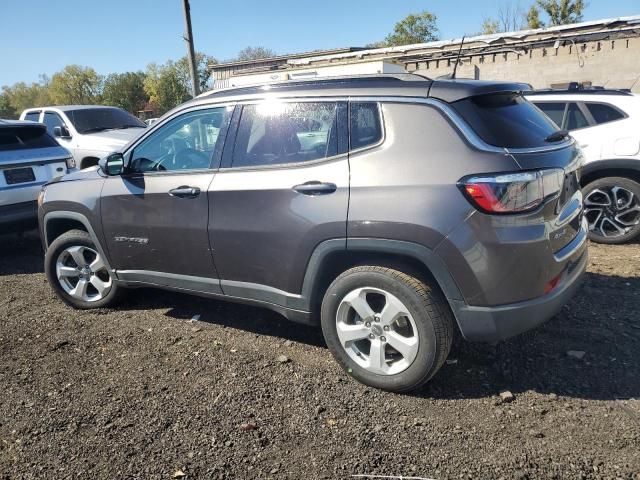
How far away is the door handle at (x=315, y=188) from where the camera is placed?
2980 mm

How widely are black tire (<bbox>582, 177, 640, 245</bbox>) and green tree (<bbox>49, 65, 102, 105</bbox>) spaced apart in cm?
7617

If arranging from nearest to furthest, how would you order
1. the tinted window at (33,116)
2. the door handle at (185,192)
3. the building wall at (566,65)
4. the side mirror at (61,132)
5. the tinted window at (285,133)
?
the tinted window at (285,133)
the door handle at (185,192)
the side mirror at (61,132)
the tinted window at (33,116)
the building wall at (566,65)

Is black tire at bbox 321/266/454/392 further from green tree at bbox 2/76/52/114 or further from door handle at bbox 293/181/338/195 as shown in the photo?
green tree at bbox 2/76/52/114

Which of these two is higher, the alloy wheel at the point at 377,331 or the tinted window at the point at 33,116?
the tinted window at the point at 33,116

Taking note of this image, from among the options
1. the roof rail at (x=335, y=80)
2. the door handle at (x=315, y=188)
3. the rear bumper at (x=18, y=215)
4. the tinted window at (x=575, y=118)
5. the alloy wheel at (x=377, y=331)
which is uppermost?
the roof rail at (x=335, y=80)

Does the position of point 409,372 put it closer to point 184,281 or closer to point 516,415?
point 516,415

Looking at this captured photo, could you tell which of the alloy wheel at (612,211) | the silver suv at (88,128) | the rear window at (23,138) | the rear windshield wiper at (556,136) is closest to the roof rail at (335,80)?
the rear windshield wiper at (556,136)

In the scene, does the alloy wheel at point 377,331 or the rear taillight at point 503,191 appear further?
the alloy wheel at point 377,331

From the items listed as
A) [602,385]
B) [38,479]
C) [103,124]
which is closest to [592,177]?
[602,385]

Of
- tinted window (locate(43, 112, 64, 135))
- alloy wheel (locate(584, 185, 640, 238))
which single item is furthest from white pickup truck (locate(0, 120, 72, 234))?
alloy wheel (locate(584, 185, 640, 238))

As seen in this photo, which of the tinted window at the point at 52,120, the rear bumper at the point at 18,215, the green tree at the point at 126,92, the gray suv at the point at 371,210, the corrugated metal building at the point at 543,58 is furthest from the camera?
the green tree at the point at 126,92

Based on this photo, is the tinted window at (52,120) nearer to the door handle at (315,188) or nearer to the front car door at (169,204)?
the front car door at (169,204)

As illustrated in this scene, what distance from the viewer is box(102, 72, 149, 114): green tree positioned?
62.3 metres

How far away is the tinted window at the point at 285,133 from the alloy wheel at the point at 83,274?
1.90 meters
